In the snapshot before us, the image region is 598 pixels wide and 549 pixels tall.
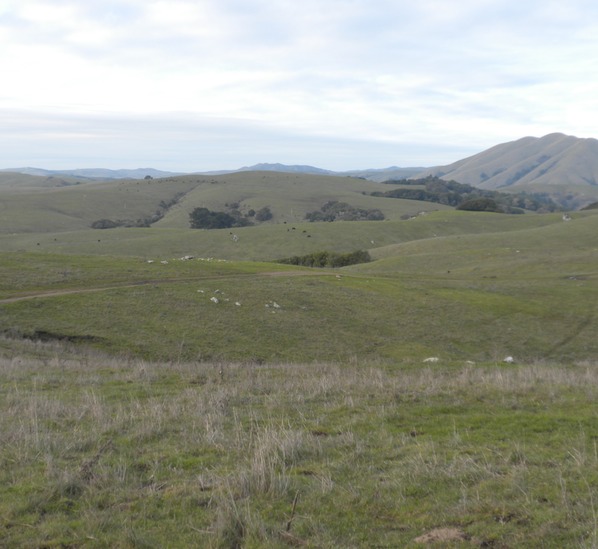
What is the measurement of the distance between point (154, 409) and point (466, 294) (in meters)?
34.2

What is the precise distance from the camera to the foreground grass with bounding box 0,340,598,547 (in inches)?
259

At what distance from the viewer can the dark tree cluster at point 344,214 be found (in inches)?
5241

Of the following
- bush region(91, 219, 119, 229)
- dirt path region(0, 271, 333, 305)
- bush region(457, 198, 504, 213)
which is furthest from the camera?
bush region(457, 198, 504, 213)

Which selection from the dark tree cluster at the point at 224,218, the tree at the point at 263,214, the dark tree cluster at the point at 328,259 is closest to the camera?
the dark tree cluster at the point at 328,259

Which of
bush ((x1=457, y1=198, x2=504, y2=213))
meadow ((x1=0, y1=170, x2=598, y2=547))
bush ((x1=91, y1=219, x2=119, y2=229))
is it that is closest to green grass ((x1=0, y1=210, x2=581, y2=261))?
bush ((x1=91, y1=219, x2=119, y2=229))

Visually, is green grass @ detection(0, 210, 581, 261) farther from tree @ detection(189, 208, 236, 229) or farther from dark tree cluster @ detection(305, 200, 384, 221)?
dark tree cluster @ detection(305, 200, 384, 221)

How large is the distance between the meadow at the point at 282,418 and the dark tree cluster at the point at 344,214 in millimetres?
93710

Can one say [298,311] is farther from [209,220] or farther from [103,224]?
[103,224]

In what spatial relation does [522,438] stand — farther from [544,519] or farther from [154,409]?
[154,409]

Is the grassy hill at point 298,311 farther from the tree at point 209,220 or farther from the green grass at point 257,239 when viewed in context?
the tree at point 209,220

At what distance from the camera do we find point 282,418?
11289mm

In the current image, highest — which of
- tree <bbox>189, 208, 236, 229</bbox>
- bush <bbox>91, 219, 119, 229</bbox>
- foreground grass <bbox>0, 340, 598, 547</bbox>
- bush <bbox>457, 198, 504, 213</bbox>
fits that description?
bush <bbox>457, 198, 504, 213</bbox>

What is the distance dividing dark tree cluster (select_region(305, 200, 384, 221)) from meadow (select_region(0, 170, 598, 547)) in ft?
307

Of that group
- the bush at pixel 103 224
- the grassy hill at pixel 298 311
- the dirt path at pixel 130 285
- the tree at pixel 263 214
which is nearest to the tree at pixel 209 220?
the tree at pixel 263 214
